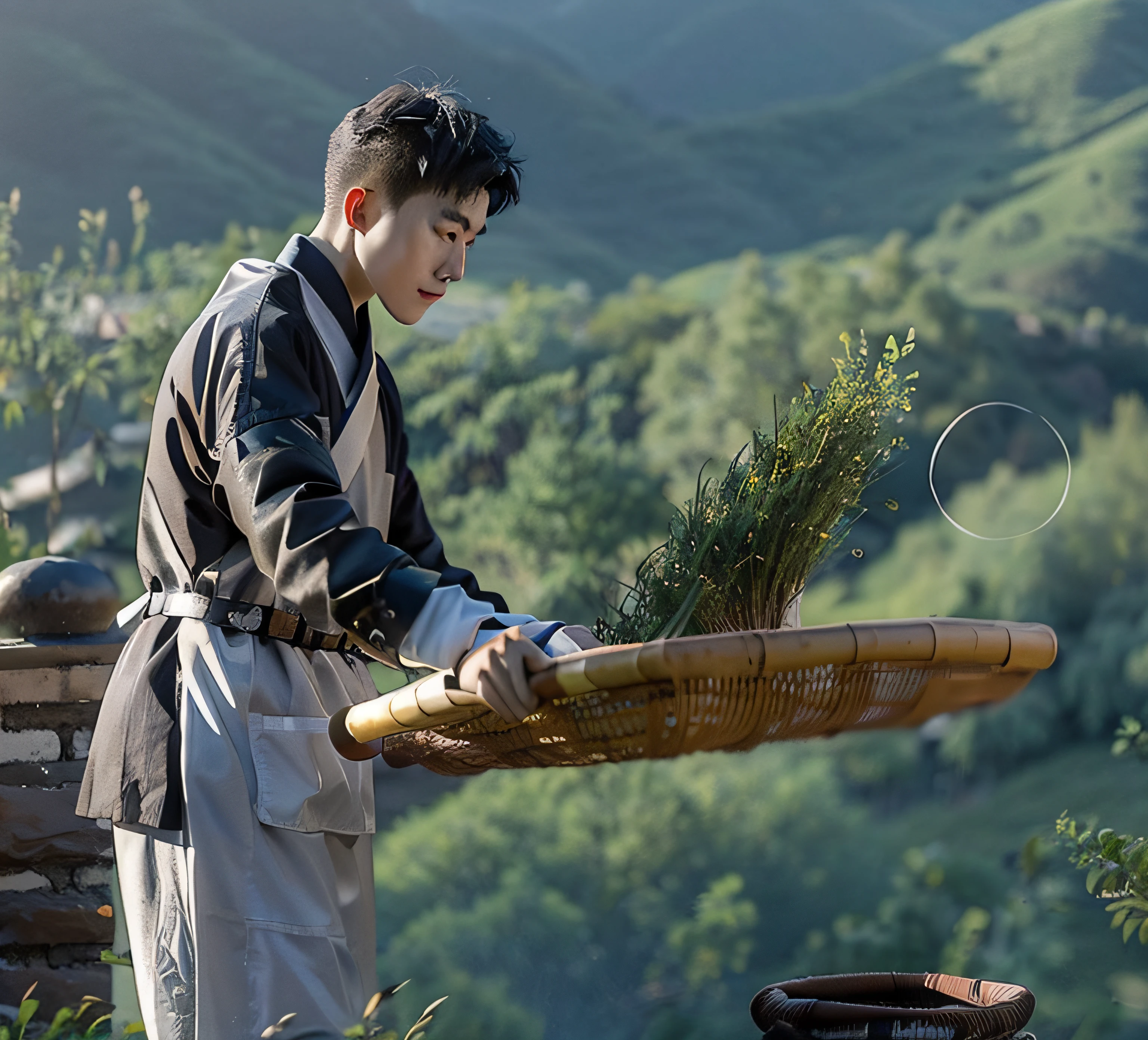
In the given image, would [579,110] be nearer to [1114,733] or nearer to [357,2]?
[357,2]

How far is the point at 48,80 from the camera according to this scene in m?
6.98

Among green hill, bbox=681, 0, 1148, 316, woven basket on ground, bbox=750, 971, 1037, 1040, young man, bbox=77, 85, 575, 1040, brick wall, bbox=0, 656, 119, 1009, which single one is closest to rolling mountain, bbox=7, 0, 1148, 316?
green hill, bbox=681, 0, 1148, 316

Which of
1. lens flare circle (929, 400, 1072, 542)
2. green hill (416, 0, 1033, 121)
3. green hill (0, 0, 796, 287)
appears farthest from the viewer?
green hill (416, 0, 1033, 121)

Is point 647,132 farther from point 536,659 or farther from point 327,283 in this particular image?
point 536,659

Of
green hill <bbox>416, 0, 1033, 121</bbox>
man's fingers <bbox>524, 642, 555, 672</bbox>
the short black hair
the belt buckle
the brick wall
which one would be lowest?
the brick wall

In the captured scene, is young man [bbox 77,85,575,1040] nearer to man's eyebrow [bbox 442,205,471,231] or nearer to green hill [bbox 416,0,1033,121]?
man's eyebrow [bbox 442,205,471,231]

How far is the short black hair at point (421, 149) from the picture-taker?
1.52 meters

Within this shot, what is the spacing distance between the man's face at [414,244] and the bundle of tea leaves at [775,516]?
424 mm

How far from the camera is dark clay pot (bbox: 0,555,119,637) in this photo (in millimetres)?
2693

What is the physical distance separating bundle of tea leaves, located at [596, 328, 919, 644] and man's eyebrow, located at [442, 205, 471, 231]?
1.45 ft

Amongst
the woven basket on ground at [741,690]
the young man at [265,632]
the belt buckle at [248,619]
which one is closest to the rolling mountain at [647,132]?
the young man at [265,632]

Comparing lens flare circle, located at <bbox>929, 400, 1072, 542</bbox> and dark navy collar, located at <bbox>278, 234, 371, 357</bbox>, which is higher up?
dark navy collar, located at <bbox>278, 234, 371, 357</bbox>

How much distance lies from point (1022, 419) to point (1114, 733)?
5.77 feet

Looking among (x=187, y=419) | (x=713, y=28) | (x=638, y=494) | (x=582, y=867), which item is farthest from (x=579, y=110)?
(x=187, y=419)
